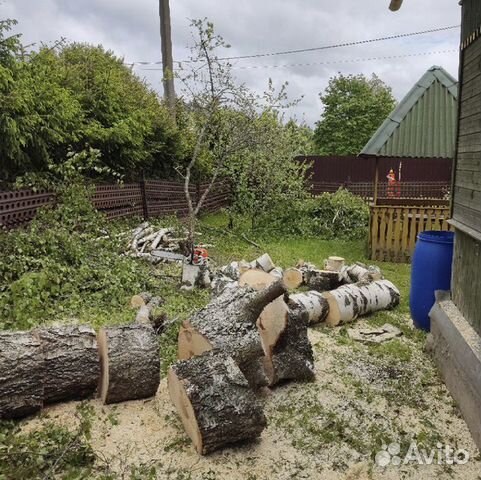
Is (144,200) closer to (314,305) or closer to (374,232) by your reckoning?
(374,232)

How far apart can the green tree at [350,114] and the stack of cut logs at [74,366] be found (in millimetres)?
27577

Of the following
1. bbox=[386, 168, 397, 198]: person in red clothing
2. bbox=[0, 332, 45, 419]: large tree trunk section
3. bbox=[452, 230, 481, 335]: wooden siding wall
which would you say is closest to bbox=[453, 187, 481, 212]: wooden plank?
bbox=[452, 230, 481, 335]: wooden siding wall

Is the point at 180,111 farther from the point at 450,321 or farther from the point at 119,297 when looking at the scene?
the point at 450,321

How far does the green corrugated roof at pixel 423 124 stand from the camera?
7.71 metres

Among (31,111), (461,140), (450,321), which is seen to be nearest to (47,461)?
(450,321)

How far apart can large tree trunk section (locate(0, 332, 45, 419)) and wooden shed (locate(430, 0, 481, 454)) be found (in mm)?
2898

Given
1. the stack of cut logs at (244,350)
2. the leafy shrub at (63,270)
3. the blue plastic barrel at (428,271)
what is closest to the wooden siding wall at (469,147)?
the blue plastic barrel at (428,271)

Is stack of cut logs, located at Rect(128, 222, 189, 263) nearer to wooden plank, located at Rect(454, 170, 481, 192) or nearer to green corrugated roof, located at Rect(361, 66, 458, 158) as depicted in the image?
green corrugated roof, located at Rect(361, 66, 458, 158)

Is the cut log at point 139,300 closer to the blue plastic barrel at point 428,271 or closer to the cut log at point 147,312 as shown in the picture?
the cut log at point 147,312

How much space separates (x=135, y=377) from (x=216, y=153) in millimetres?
6776

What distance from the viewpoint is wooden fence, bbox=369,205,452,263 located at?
303 inches

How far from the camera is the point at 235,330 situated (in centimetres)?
314

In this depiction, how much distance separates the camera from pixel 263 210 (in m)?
10.4

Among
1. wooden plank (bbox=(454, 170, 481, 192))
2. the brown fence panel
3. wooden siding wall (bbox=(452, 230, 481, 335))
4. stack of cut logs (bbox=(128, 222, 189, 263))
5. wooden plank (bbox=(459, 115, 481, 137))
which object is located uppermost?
wooden plank (bbox=(459, 115, 481, 137))
